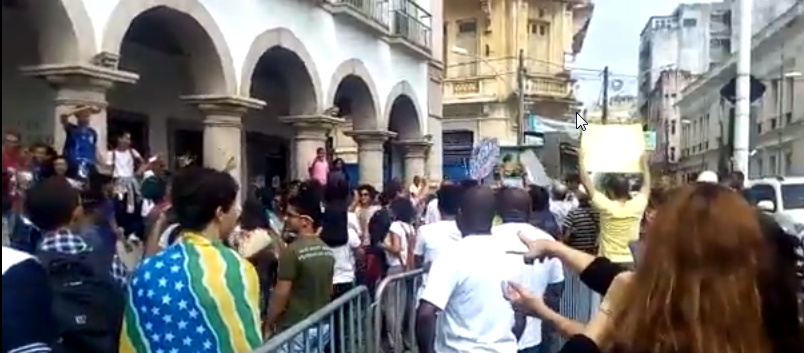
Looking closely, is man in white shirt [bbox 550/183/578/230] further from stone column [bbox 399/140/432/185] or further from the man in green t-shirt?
stone column [bbox 399/140/432/185]

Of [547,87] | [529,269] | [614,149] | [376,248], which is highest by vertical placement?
[547,87]

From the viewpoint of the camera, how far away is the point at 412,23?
23.1 m

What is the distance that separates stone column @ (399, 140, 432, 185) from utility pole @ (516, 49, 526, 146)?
13.7 meters

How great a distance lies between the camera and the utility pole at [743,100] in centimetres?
1661

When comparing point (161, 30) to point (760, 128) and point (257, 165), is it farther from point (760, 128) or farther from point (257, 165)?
point (760, 128)

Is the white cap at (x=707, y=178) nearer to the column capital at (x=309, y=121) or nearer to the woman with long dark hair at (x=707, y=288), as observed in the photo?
the woman with long dark hair at (x=707, y=288)

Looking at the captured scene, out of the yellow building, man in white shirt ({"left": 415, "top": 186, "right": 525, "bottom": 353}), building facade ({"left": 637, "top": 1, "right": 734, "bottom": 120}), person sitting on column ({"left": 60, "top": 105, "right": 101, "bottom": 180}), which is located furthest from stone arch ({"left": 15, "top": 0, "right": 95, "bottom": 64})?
building facade ({"left": 637, "top": 1, "right": 734, "bottom": 120})

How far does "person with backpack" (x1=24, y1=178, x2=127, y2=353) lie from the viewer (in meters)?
4.36

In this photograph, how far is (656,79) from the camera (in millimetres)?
86438

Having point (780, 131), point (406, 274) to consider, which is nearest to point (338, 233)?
point (406, 274)

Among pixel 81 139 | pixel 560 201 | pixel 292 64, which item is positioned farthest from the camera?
pixel 292 64

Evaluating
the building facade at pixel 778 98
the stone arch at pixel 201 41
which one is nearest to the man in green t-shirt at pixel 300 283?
the stone arch at pixel 201 41

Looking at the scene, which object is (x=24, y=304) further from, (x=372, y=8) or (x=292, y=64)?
(x=372, y=8)

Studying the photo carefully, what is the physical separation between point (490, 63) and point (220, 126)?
95.9ft
